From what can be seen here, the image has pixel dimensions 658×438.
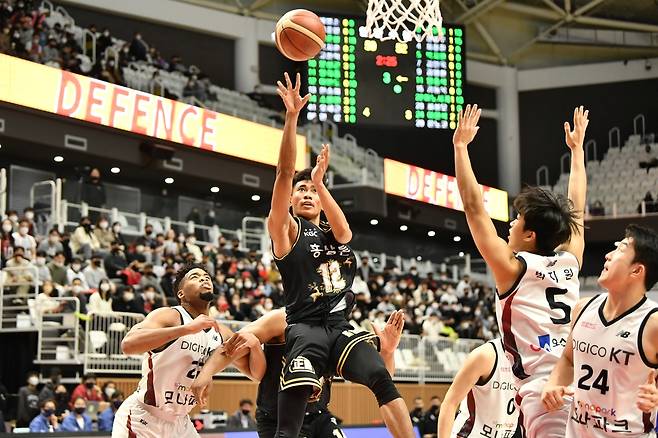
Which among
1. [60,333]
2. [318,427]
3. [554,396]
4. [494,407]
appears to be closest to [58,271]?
[60,333]

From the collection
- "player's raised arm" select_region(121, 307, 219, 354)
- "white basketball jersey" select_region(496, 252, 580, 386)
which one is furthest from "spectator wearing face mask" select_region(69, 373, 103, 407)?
"white basketball jersey" select_region(496, 252, 580, 386)

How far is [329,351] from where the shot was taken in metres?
6.36

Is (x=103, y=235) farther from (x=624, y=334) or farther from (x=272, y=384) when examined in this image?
(x=624, y=334)

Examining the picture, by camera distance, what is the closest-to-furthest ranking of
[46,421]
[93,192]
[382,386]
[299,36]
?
[382,386], [299,36], [46,421], [93,192]

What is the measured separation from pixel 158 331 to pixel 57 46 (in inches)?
699

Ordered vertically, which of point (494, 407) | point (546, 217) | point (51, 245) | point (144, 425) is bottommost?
point (144, 425)

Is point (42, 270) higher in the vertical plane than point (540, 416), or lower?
higher

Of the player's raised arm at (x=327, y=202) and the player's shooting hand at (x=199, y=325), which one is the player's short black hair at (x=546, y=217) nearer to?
the player's raised arm at (x=327, y=202)

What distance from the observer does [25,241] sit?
1759 cm

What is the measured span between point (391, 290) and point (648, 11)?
15729 mm

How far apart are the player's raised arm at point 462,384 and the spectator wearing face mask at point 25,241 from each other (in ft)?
39.1

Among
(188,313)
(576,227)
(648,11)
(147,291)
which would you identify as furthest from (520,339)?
(648,11)

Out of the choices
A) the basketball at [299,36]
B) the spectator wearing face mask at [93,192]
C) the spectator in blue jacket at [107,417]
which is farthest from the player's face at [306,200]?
the spectator wearing face mask at [93,192]

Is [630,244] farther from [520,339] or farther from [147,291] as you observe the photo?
[147,291]
